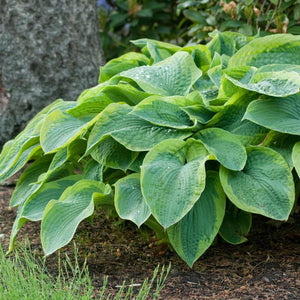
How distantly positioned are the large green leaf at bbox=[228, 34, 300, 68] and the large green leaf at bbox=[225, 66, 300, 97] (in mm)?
175

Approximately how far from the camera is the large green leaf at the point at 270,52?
6.92ft

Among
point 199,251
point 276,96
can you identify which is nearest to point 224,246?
point 199,251

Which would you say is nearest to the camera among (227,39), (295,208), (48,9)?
(295,208)

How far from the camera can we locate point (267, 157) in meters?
1.81

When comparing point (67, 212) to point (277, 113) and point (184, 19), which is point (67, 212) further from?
point (184, 19)

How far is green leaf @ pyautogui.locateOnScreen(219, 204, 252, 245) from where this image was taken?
2006 millimetres

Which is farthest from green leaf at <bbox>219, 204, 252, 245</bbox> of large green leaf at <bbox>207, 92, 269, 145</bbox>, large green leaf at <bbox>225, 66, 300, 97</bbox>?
large green leaf at <bbox>225, 66, 300, 97</bbox>

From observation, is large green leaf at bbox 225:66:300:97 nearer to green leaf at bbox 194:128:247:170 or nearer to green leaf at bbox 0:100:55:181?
green leaf at bbox 194:128:247:170

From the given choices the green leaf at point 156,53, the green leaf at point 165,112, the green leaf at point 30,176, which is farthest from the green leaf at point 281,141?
the green leaf at point 30,176

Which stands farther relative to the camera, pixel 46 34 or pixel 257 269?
pixel 46 34

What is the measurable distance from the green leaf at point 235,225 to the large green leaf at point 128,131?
1.32ft

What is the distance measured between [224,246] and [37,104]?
1720 mm

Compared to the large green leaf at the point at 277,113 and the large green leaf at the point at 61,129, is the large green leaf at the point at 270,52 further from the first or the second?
the large green leaf at the point at 61,129

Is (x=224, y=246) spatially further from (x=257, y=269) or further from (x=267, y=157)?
(x=267, y=157)
